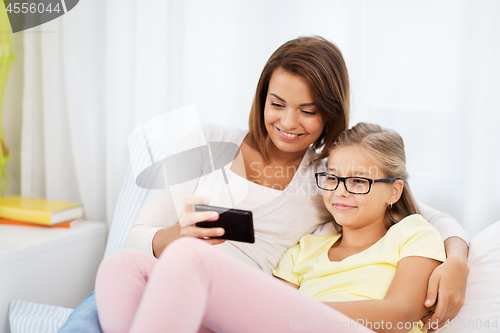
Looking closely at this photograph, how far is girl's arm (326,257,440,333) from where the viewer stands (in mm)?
836

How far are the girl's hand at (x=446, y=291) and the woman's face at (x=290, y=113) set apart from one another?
0.47 m

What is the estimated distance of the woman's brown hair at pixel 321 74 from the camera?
1066mm

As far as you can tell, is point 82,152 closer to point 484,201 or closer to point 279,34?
point 279,34

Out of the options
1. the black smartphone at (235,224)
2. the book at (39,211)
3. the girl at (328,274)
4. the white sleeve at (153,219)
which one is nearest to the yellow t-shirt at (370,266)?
the girl at (328,274)

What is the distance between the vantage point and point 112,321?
83 cm

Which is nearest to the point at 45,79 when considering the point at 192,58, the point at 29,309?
the point at 192,58

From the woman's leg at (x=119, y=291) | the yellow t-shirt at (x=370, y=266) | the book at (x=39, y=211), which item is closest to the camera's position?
the woman's leg at (x=119, y=291)

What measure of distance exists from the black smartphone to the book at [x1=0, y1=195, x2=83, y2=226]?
850 mm

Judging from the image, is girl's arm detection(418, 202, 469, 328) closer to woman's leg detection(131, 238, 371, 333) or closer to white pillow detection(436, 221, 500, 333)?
white pillow detection(436, 221, 500, 333)

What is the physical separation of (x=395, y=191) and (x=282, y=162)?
35 cm

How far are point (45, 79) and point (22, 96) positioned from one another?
0.20 metres

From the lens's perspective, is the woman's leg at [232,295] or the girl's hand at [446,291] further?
the girl's hand at [446,291]

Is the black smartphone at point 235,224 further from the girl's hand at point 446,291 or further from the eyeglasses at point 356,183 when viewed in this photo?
the girl's hand at point 446,291

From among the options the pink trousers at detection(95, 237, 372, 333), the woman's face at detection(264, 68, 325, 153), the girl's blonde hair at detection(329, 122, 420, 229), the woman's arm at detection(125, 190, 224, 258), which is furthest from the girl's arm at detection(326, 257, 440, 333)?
the woman's face at detection(264, 68, 325, 153)
